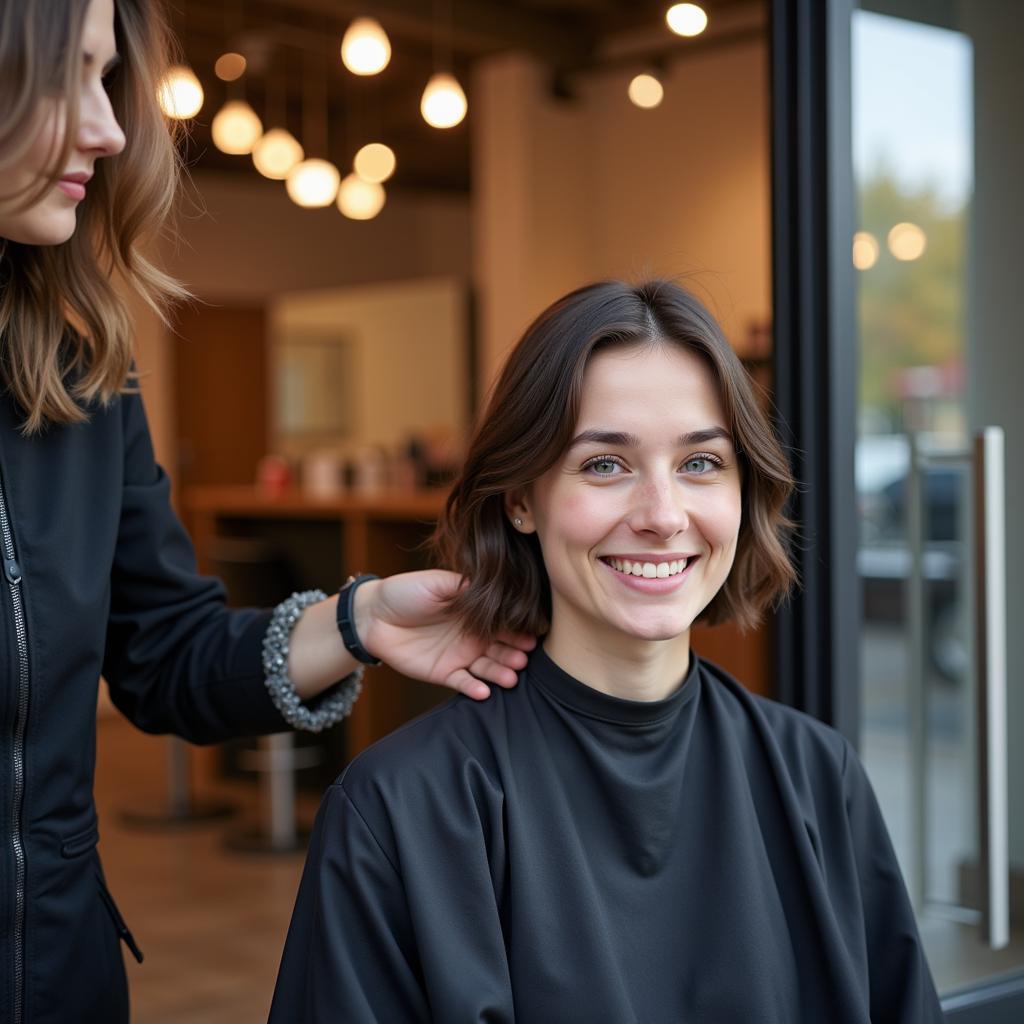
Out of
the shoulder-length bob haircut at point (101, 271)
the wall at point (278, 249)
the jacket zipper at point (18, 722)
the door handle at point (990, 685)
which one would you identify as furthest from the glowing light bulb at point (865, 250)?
the wall at point (278, 249)

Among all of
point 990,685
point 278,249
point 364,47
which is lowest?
point 990,685

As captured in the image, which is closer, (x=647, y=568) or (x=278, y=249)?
(x=647, y=568)

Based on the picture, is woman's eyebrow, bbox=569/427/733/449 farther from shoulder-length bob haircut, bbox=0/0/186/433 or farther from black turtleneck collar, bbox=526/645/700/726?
shoulder-length bob haircut, bbox=0/0/186/433

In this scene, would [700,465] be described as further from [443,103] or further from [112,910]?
[443,103]

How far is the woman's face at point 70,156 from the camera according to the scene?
45.7 inches

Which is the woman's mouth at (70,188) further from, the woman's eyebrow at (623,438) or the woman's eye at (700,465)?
the woman's eye at (700,465)

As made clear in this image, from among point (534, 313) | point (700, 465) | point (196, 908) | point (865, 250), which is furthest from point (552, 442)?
point (534, 313)

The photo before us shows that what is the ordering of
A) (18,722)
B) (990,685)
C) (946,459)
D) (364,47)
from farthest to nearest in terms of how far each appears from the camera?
(364,47) < (946,459) < (990,685) < (18,722)

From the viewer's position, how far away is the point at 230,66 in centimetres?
705

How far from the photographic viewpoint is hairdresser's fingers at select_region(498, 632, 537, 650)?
151cm

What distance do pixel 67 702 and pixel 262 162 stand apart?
4.64 m

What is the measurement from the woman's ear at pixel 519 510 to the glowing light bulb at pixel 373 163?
5.29 meters

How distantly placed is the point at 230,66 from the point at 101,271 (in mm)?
6033

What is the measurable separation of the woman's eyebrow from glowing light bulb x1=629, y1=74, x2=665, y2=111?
5.44 metres
